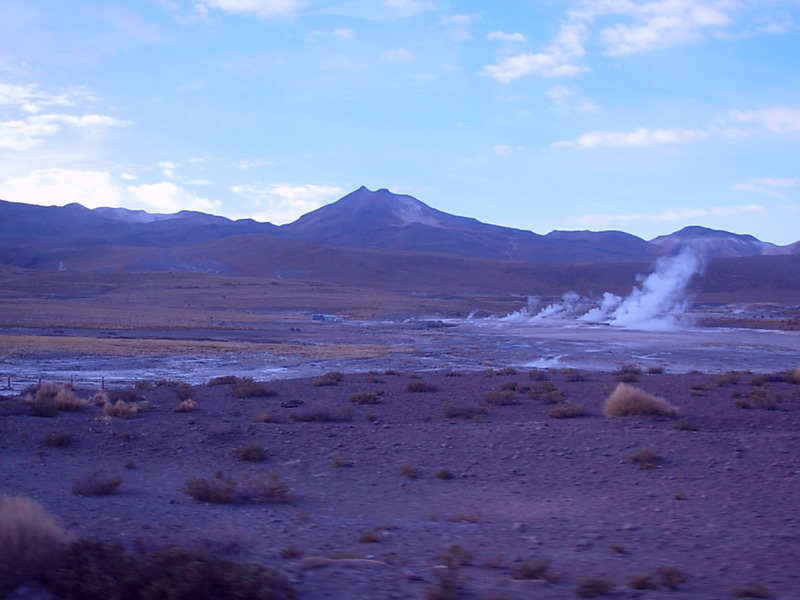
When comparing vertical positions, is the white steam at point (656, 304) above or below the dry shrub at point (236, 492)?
above

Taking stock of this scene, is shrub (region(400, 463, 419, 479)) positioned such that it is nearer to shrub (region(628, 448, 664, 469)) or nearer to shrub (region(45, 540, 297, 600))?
shrub (region(628, 448, 664, 469))

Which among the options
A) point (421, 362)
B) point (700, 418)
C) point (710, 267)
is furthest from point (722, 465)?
point (710, 267)

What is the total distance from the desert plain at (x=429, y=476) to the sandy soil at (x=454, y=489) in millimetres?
47

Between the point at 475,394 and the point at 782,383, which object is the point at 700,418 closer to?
the point at 475,394

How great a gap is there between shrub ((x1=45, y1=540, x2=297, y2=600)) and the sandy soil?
1.06ft

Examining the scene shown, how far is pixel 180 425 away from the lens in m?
18.9

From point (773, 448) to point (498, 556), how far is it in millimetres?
9114

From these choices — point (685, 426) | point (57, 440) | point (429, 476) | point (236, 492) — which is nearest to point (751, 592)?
point (236, 492)

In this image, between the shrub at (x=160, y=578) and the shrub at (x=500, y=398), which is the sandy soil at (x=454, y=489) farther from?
the shrub at (x=160, y=578)

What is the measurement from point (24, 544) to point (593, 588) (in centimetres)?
468

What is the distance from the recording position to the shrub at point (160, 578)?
588cm

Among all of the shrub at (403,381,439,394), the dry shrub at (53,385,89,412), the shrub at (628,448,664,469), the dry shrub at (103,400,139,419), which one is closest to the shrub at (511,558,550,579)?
the shrub at (628,448,664,469)

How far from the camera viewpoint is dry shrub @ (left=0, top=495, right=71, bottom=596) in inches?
248

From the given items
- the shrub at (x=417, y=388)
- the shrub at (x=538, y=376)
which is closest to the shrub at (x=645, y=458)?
the shrub at (x=417, y=388)
